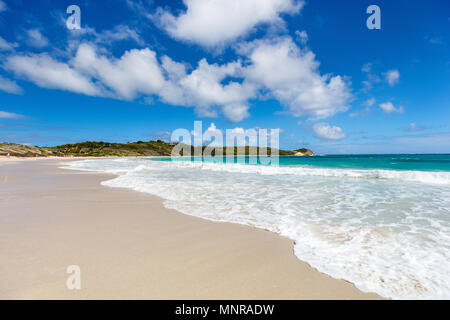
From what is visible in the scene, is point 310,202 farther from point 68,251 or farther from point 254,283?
point 68,251

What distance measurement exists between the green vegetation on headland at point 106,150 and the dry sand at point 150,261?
66.9 metres

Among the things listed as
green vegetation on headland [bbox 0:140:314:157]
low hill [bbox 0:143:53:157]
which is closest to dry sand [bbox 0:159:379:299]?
low hill [bbox 0:143:53:157]

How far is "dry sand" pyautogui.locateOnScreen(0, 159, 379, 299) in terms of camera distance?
90.0 inches

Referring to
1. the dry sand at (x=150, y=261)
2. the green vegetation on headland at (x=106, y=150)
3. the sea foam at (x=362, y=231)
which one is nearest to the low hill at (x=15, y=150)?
the green vegetation on headland at (x=106, y=150)

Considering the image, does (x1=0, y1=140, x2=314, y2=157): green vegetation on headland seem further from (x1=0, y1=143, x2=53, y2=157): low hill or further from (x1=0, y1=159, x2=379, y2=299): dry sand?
(x1=0, y1=159, x2=379, y2=299): dry sand

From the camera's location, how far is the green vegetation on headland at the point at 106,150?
190 ft

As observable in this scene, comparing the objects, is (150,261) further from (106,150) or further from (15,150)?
(106,150)

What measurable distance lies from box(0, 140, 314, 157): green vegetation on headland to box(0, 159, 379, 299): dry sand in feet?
220

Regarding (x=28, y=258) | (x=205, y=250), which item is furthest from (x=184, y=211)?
(x=28, y=258)

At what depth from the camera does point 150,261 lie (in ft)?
9.64

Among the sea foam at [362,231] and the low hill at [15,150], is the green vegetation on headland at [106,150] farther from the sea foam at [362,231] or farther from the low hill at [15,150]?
the sea foam at [362,231]
